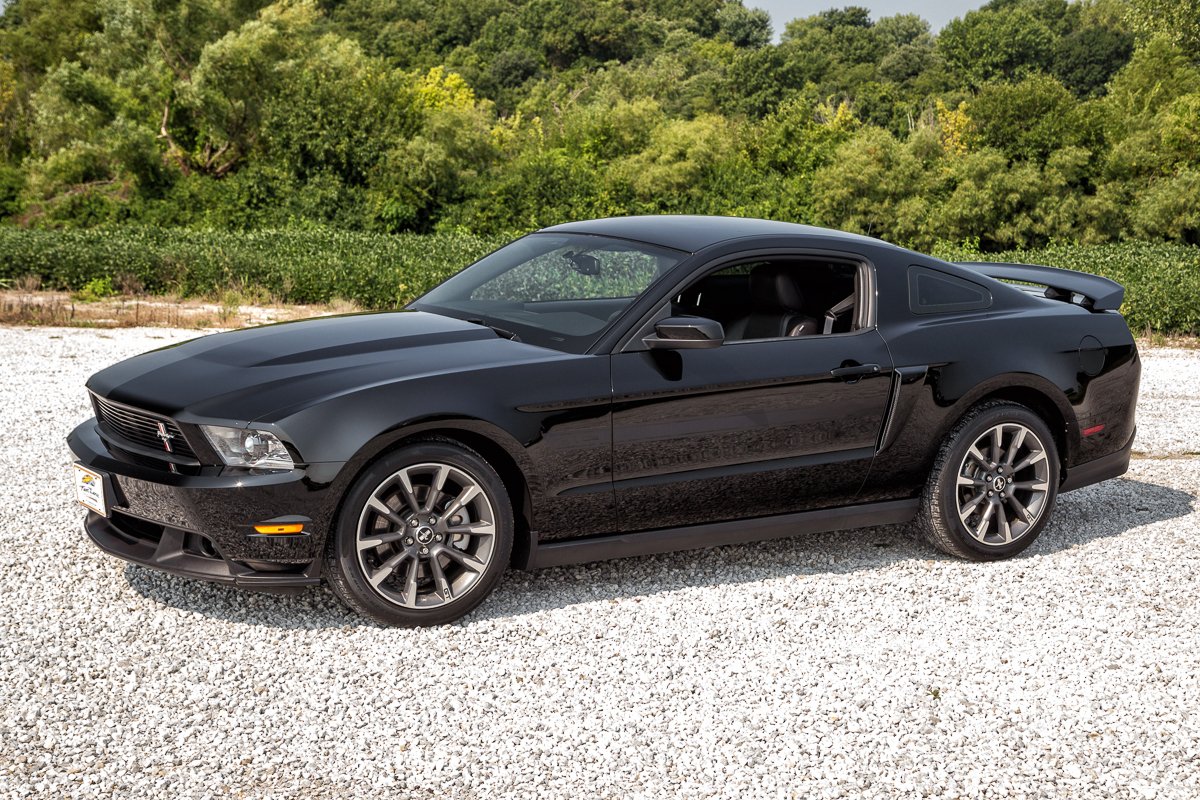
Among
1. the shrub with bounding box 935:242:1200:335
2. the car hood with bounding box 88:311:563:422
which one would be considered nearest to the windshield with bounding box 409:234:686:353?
the car hood with bounding box 88:311:563:422

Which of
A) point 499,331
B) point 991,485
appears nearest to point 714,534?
point 499,331

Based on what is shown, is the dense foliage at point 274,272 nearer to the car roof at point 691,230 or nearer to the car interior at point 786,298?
the car roof at point 691,230

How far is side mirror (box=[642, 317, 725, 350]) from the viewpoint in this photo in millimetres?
4988

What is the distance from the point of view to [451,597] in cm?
486

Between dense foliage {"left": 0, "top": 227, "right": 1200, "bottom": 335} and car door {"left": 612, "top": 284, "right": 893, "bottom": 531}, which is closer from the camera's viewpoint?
car door {"left": 612, "top": 284, "right": 893, "bottom": 531}

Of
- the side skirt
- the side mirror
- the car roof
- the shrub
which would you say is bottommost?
the shrub

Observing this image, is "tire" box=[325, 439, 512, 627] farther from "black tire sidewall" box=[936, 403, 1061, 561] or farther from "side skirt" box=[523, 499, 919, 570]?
"black tire sidewall" box=[936, 403, 1061, 561]

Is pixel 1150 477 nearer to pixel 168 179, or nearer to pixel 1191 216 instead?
pixel 1191 216

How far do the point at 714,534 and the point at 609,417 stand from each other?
0.82 m

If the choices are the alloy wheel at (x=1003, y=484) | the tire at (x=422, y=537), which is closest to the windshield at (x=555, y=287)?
the tire at (x=422, y=537)

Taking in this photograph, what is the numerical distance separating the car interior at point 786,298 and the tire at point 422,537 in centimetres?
155

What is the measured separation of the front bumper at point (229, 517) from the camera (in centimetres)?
447

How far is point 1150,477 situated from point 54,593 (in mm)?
6841

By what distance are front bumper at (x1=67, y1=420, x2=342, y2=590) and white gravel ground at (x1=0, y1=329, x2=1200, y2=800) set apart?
1.05 ft
